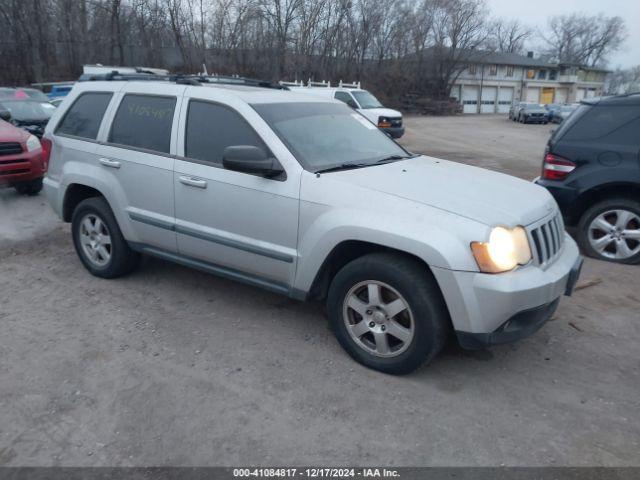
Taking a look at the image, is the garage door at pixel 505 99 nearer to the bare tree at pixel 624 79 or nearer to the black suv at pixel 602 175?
the bare tree at pixel 624 79

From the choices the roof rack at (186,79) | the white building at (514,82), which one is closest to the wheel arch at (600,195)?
the roof rack at (186,79)

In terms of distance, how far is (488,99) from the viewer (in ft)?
198

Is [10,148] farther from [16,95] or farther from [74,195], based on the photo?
[16,95]

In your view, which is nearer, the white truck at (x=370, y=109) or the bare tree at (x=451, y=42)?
the white truck at (x=370, y=109)

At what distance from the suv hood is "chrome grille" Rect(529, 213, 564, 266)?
67 millimetres

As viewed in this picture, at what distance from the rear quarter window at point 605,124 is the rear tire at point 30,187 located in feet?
25.6

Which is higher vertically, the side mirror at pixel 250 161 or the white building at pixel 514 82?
the white building at pixel 514 82

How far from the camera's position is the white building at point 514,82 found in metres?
57.7

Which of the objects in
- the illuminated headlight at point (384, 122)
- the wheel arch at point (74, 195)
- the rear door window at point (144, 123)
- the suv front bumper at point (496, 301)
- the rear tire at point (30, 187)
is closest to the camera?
the suv front bumper at point (496, 301)

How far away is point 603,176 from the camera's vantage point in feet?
18.5

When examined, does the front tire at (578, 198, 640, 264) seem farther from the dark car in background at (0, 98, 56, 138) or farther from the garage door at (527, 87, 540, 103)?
the garage door at (527, 87, 540, 103)

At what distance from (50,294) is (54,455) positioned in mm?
2386

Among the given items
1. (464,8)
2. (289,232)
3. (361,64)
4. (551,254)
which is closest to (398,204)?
(289,232)

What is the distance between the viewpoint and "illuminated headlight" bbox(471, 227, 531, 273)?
3117 mm
